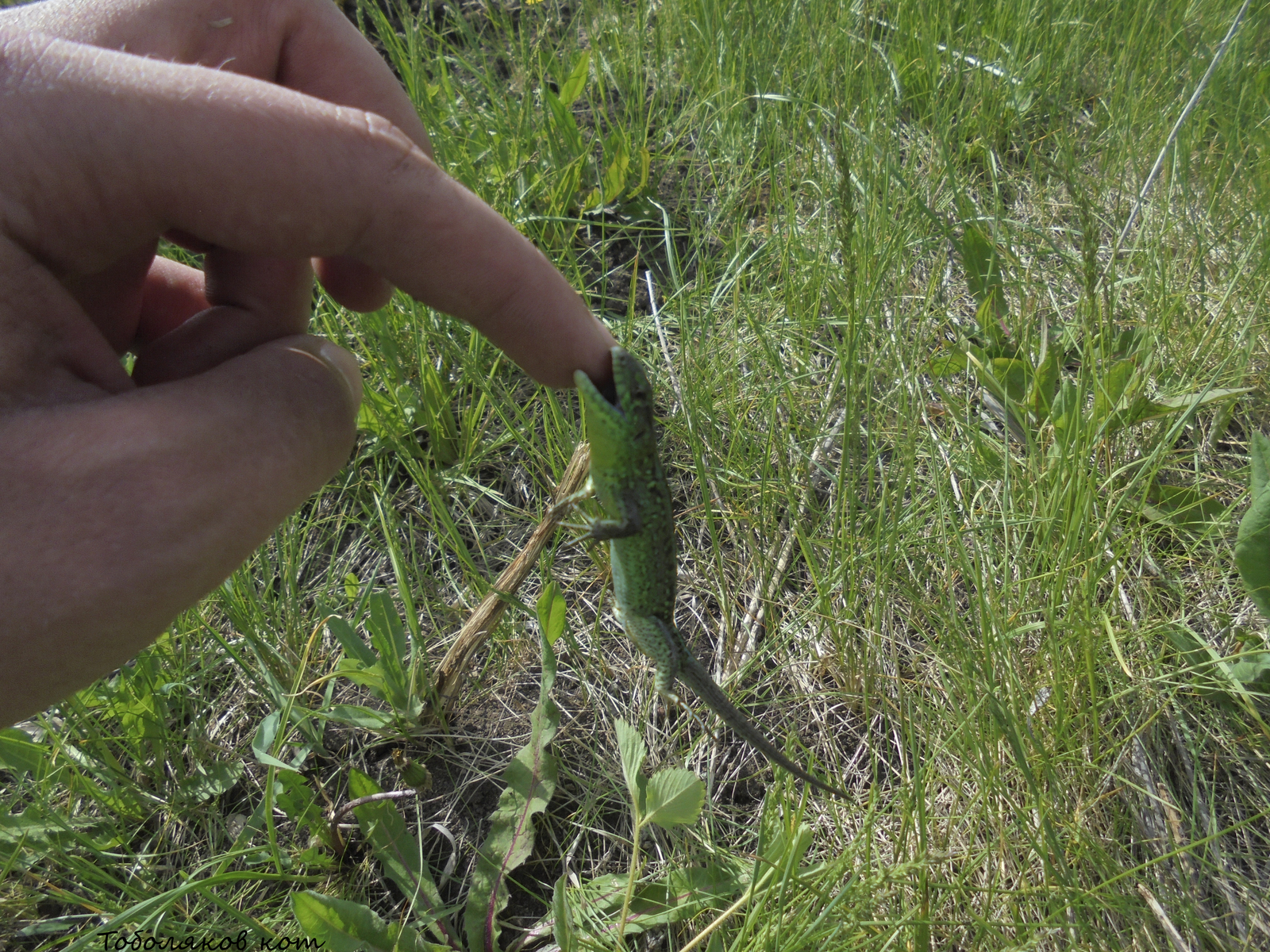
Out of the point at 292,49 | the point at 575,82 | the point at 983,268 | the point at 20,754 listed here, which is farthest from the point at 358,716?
the point at 575,82

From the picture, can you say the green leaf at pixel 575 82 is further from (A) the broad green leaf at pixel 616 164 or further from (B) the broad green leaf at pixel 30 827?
(B) the broad green leaf at pixel 30 827

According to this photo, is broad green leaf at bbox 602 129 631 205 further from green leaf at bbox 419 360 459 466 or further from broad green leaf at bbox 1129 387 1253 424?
broad green leaf at bbox 1129 387 1253 424

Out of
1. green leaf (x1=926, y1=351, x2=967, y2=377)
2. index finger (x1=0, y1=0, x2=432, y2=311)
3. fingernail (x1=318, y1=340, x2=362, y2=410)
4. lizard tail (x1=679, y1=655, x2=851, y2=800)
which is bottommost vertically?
lizard tail (x1=679, y1=655, x2=851, y2=800)

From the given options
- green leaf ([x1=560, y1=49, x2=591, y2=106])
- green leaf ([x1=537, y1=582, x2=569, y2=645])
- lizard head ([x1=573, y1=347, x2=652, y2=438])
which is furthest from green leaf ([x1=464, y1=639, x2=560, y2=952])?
green leaf ([x1=560, y1=49, x2=591, y2=106])

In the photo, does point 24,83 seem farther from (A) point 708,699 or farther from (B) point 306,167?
(A) point 708,699

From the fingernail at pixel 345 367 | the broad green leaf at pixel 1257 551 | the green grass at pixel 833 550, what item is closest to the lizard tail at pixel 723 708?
the green grass at pixel 833 550

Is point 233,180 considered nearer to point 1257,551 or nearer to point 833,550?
point 833,550

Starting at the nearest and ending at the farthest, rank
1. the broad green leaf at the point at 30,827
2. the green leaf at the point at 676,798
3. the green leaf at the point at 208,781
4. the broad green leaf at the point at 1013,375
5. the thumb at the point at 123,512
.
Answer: the thumb at the point at 123,512
the green leaf at the point at 676,798
the broad green leaf at the point at 30,827
the green leaf at the point at 208,781
the broad green leaf at the point at 1013,375
